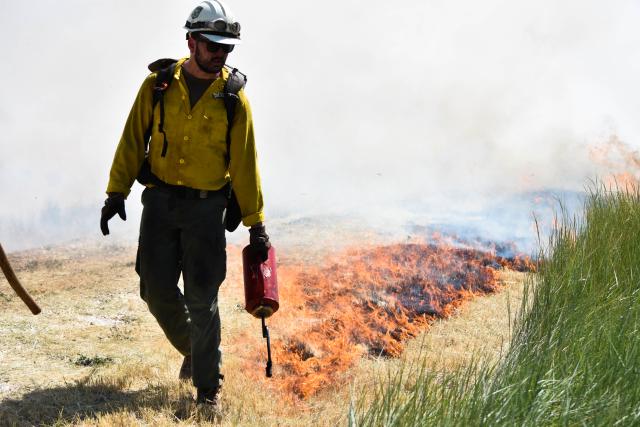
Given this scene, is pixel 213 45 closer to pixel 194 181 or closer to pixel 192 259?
pixel 194 181

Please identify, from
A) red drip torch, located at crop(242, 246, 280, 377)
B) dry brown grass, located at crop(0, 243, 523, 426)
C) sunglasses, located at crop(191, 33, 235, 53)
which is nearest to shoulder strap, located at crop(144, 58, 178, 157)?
sunglasses, located at crop(191, 33, 235, 53)

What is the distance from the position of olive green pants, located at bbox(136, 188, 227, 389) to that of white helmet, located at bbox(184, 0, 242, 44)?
103 cm

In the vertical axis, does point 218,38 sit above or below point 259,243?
above

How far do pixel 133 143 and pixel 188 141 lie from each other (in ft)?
1.27

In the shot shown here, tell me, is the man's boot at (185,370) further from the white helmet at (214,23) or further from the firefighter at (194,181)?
the white helmet at (214,23)

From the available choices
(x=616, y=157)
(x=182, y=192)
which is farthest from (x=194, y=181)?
(x=616, y=157)

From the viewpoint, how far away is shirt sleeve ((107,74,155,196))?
192 inches

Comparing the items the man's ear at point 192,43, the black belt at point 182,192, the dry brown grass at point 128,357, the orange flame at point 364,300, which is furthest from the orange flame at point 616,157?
the man's ear at point 192,43

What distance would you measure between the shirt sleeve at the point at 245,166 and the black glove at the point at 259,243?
0.19 feet

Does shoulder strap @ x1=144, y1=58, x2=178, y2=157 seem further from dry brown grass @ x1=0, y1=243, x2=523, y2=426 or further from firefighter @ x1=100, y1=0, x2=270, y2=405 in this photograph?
dry brown grass @ x1=0, y1=243, x2=523, y2=426

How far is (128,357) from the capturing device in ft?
20.0

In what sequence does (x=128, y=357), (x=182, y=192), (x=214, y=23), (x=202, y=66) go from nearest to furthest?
1. (x=214, y=23)
2. (x=202, y=66)
3. (x=182, y=192)
4. (x=128, y=357)

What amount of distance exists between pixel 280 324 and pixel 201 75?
278 centimetres

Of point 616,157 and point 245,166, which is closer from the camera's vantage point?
point 245,166
